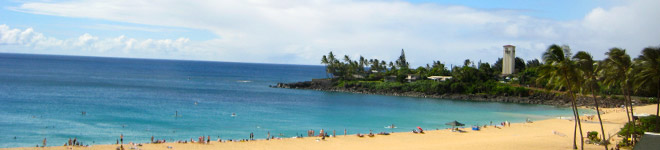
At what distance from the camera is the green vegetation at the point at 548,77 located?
2466 centimetres

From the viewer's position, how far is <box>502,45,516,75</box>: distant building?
9544 cm

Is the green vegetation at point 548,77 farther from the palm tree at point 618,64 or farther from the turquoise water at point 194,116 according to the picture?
the turquoise water at point 194,116

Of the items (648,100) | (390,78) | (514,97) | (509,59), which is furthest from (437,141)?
(509,59)

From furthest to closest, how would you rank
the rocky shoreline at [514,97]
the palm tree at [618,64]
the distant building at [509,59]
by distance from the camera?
the distant building at [509,59] → the rocky shoreline at [514,97] → the palm tree at [618,64]

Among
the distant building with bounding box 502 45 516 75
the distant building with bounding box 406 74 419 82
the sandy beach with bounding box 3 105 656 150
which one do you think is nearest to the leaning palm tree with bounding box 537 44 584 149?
the sandy beach with bounding box 3 105 656 150

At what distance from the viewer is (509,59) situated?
96875 millimetres

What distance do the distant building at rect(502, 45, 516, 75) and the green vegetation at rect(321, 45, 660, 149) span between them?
64.2 inches

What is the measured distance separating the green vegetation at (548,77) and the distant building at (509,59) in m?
1.63

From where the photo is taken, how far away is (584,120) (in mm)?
43656

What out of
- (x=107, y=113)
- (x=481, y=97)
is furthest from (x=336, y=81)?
(x=107, y=113)

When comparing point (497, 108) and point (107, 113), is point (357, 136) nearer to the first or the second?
point (107, 113)

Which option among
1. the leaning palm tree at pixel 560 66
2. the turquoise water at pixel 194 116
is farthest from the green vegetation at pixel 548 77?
the turquoise water at pixel 194 116

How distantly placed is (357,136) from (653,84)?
1791cm

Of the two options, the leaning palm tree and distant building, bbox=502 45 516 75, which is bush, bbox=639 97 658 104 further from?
the leaning palm tree
